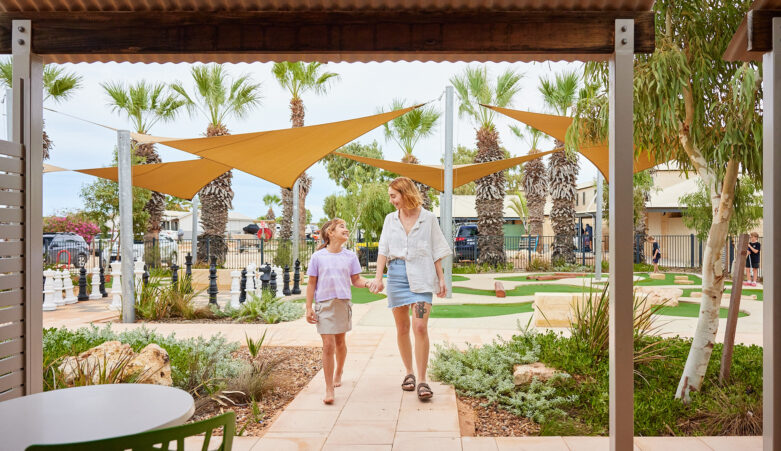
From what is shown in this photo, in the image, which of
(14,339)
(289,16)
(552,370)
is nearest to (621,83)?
(289,16)

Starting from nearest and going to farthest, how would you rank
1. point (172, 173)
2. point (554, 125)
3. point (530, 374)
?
point (530, 374), point (554, 125), point (172, 173)

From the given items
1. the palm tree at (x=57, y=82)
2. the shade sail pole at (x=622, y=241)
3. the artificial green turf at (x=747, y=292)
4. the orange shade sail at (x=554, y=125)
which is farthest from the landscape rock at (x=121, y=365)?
the palm tree at (x=57, y=82)

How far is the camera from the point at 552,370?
4285 millimetres

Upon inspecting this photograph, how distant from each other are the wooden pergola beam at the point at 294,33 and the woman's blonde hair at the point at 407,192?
136 centimetres

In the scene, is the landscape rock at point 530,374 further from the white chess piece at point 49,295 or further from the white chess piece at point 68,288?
the white chess piece at point 68,288

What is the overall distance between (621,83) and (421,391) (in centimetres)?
244

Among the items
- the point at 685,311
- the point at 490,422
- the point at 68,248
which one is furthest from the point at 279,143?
the point at 68,248

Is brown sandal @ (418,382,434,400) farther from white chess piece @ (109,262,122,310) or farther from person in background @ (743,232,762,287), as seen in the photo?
person in background @ (743,232,762,287)

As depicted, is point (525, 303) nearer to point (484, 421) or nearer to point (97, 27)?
point (484, 421)

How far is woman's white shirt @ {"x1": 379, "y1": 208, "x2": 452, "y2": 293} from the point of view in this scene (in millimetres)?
3979

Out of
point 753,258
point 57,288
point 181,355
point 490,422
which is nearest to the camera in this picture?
point 490,422

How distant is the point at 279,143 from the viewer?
691 cm

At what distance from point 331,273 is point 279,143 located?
136 inches

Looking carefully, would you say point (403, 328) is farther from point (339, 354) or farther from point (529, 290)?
point (529, 290)
